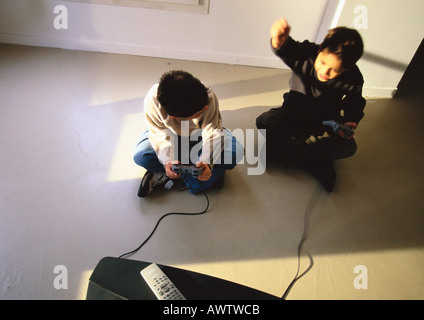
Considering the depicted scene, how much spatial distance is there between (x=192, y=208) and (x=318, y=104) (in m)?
0.66

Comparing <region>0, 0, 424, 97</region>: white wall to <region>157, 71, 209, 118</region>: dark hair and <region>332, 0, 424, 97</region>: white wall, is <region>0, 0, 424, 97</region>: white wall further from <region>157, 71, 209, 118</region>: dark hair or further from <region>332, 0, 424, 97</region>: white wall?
<region>157, 71, 209, 118</region>: dark hair

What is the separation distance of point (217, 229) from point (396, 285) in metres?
0.65

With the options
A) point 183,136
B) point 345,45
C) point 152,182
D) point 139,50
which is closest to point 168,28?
point 139,50

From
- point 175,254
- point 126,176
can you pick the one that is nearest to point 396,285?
point 175,254

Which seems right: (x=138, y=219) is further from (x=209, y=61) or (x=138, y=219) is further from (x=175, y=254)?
(x=209, y=61)

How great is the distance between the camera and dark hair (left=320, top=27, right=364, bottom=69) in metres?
0.89

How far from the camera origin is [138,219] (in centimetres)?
108

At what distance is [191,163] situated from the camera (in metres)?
1.15

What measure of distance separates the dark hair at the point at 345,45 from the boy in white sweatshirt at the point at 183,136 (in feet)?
1.38

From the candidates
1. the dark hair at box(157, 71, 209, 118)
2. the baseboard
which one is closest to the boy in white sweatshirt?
the dark hair at box(157, 71, 209, 118)

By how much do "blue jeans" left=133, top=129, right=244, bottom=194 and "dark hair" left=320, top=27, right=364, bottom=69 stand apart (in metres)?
0.49

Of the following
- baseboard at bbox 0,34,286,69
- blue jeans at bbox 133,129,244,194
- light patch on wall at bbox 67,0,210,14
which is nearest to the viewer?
blue jeans at bbox 133,129,244,194

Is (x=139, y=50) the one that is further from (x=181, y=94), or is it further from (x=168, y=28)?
(x=181, y=94)

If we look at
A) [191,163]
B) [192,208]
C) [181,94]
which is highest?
[181,94]
